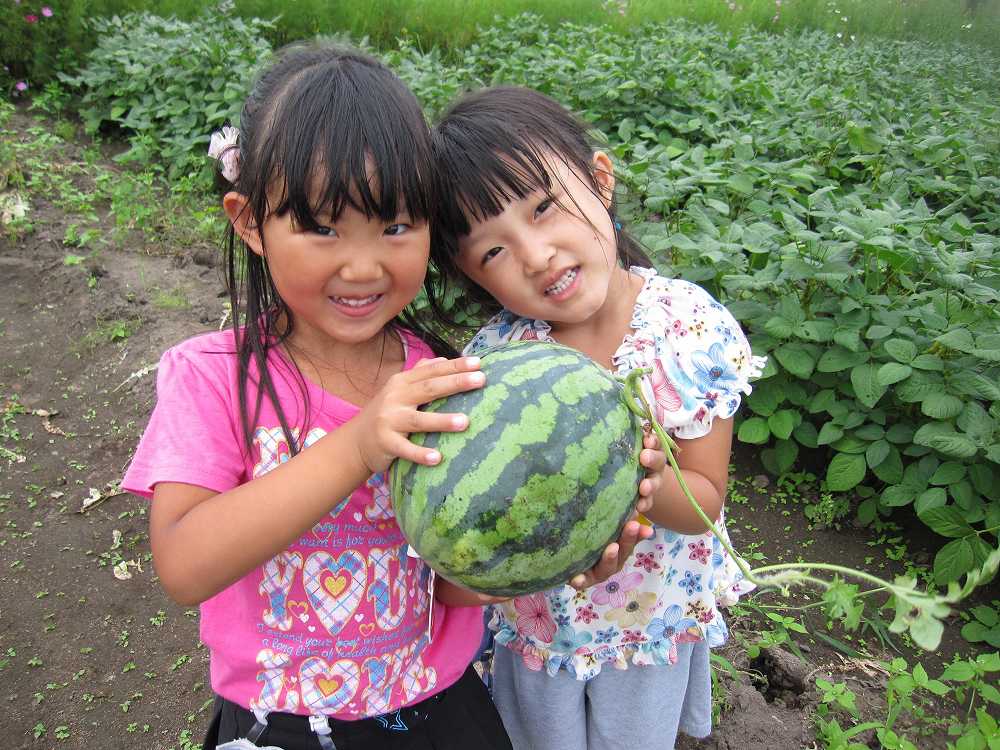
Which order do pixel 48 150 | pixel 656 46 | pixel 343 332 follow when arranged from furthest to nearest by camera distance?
pixel 656 46, pixel 48 150, pixel 343 332

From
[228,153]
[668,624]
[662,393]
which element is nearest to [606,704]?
[668,624]

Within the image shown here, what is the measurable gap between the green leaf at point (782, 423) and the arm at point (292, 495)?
234cm

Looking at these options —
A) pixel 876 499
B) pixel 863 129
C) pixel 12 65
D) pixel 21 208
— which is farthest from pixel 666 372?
pixel 12 65

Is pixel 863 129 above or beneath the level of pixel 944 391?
above

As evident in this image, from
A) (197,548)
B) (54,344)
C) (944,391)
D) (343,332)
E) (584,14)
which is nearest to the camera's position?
(197,548)

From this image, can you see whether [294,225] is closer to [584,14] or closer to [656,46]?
[656,46]

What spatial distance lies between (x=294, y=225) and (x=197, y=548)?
1.97 ft

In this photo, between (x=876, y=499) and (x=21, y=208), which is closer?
(x=876, y=499)

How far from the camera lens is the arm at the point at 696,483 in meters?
1.62

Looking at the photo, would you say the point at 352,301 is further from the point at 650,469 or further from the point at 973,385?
the point at 973,385

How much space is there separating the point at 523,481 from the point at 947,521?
2.34m

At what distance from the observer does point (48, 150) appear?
654cm

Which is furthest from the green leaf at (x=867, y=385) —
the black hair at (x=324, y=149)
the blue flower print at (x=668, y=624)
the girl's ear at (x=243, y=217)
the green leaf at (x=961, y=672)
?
the girl's ear at (x=243, y=217)

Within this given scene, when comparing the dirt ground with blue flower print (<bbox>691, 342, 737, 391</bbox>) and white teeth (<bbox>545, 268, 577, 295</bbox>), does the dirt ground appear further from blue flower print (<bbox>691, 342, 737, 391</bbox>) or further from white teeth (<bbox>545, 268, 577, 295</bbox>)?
white teeth (<bbox>545, 268, 577, 295</bbox>)
